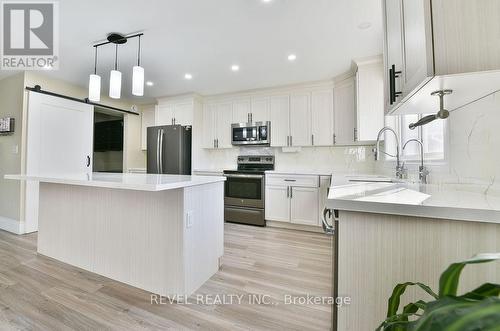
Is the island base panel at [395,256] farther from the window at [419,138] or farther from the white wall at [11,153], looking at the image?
the white wall at [11,153]

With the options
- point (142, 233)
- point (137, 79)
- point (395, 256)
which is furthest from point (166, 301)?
point (137, 79)

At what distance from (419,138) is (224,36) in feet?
7.10

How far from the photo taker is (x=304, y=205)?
3281 millimetres

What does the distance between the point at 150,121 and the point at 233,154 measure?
7.03 ft

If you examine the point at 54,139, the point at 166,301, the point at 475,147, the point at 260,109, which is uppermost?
the point at 260,109

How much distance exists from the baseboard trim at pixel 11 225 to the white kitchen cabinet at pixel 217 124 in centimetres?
301

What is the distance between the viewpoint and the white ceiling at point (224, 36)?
1.91 metres

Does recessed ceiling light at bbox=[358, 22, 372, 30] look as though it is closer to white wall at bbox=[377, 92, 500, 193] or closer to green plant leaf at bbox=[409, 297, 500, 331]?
white wall at bbox=[377, 92, 500, 193]

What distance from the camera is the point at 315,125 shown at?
3.57m

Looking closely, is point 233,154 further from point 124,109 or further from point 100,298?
point 100,298

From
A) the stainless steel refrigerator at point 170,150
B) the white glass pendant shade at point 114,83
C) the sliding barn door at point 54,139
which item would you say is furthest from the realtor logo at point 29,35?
the stainless steel refrigerator at point 170,150

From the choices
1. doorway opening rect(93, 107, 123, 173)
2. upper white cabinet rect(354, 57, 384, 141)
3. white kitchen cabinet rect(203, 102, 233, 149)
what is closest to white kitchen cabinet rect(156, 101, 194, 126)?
white kitchen cabinet rect(203, 102, 233, 149)

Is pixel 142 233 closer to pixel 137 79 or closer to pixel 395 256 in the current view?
pixel 137 79

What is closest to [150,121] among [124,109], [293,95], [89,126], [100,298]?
[124,109]
